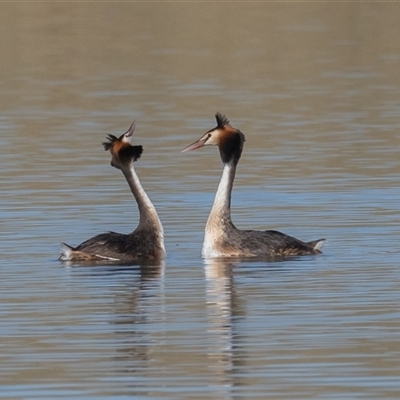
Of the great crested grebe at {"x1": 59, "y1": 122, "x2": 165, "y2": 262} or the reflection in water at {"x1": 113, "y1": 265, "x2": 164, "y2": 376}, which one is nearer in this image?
the reflection in water at {"x1": 113, "y1": 265, "x2": 164, "y2": 376}

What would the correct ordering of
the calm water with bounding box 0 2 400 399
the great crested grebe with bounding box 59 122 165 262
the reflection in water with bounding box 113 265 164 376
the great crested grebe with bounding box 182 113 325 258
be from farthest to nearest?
the great crested grebe with bounding box 182 113 325 258 < the great crested grebe with bounding box 59 122 165 262 < the reflection in water with bounding box 113 265 164 376 < the calm water with bounding box 0 2 400 399

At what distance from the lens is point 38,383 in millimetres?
11508

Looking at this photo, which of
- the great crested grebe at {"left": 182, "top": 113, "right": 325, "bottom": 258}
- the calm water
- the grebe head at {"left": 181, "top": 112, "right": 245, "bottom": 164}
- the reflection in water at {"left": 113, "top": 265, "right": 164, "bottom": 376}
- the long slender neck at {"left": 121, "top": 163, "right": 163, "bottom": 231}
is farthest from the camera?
the grebe head at {"left": 181, "top": 112, "right": 245, "bottom": 164}

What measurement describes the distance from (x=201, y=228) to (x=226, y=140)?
56.9 inches

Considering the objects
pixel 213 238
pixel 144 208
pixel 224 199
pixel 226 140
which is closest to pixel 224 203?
pixel 224 199

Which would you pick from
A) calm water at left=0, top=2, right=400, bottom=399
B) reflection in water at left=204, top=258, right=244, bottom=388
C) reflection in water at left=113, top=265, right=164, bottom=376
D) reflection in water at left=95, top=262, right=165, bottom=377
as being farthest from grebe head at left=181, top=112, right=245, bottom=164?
reflection in water at left=113, top=265, right=164, bottom=376

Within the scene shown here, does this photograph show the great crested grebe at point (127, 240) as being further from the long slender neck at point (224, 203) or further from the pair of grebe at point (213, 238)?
the long slender neck at point (224, 203)

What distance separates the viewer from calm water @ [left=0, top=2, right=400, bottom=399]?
11.8 m

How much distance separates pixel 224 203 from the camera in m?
17.3

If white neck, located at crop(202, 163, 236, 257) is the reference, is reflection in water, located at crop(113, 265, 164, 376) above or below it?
below

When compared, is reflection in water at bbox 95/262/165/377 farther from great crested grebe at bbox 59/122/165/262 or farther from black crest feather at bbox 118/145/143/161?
black crest feather at bbox 118/145/143/161

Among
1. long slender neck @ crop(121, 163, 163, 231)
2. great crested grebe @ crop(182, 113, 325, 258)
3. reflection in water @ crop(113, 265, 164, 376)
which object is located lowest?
reflection in water @ crop(113, 265, 164, 376)

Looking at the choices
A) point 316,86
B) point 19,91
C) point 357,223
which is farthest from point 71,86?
point 357,223

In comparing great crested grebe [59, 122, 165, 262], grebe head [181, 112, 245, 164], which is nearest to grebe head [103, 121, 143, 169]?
great crested grebe [59, 122, 165, 262]
